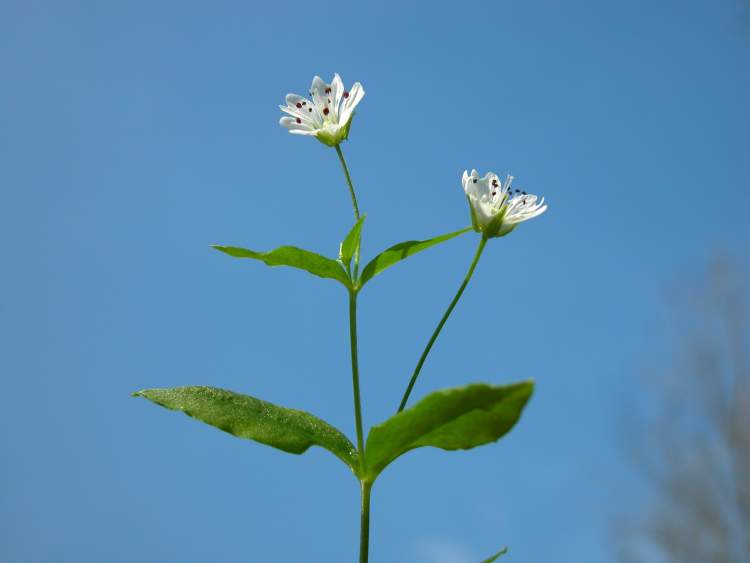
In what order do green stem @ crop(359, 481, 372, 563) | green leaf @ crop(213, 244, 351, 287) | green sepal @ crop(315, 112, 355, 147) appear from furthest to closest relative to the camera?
green sepal @ crop(315, 112, 355, 147) < green leaf @ crop(213, 244, 351, 287) < green stem @ crop(359, 481, 372, 563)

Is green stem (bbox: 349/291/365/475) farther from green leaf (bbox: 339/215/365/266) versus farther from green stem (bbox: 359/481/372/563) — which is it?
green leaf (bbox: 339/215/365/266)

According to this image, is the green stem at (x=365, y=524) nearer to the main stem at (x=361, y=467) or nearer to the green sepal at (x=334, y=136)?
the main stem at (x=361, y=467)

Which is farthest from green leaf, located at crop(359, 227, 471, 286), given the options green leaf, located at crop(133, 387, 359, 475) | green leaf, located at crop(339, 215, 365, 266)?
green leaf, located at crop(133, 387, 359, 475)

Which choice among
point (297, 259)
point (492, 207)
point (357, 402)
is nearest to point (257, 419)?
point (357, 402)

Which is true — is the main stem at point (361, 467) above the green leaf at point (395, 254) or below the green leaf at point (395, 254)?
below

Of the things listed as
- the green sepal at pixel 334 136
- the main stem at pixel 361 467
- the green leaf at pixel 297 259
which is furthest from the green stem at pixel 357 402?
the green sepal at pixel 334 136
